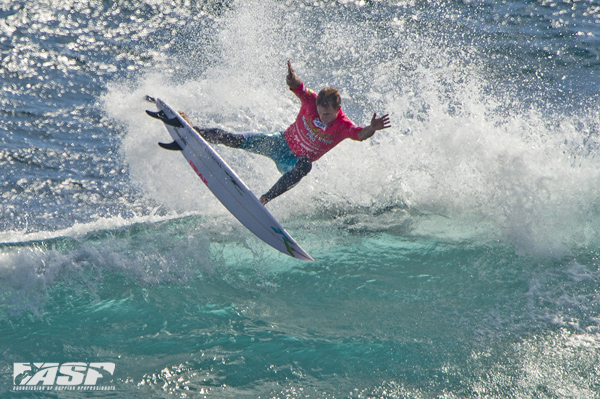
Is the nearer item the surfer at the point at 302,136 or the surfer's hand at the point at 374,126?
the surfer's hand at the point at 374,126

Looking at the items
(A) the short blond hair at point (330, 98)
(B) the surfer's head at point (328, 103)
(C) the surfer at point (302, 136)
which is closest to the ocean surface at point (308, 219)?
(C) the surfer at point (302, 136)

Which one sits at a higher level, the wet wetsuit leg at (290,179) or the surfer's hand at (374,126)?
the surfer's hand at (374,126)

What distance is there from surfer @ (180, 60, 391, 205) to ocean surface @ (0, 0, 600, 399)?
1.20 meters

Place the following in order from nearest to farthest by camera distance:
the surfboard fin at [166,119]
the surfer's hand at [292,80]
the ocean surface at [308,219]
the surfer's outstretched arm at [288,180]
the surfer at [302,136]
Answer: the ocean surface at [308,219], the surfer at [302,136], the surfer's hand at [292,80], the surfer's outstretched arm at [288,180], the surfboard fin at [166,119]

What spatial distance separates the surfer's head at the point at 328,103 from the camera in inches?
238

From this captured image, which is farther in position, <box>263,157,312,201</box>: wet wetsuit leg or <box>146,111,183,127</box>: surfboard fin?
<box>146,111,183,127</box>: surfboard fin

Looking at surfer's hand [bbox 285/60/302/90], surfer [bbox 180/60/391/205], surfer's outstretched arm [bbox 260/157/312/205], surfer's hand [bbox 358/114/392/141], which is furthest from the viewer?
surfer's outstretched arm [bbox 260/157/312/205]

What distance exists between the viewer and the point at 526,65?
13297mm

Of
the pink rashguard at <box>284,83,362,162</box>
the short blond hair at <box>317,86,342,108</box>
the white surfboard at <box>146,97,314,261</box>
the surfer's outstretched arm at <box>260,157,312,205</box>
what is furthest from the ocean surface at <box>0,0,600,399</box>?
the short blond hair at <box>317,86,342,108</box>

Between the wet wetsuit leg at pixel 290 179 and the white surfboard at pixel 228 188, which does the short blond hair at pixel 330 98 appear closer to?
the wet wetsuit leg at pixel 290 179

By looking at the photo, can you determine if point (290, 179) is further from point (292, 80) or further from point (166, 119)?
point (166, 119)

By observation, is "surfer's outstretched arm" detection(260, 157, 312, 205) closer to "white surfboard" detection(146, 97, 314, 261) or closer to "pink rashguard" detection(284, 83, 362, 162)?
"pink rashguard" detection(284, 83, 362, 162)

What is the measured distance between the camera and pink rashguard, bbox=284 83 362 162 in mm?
6371

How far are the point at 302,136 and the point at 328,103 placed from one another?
727mm
